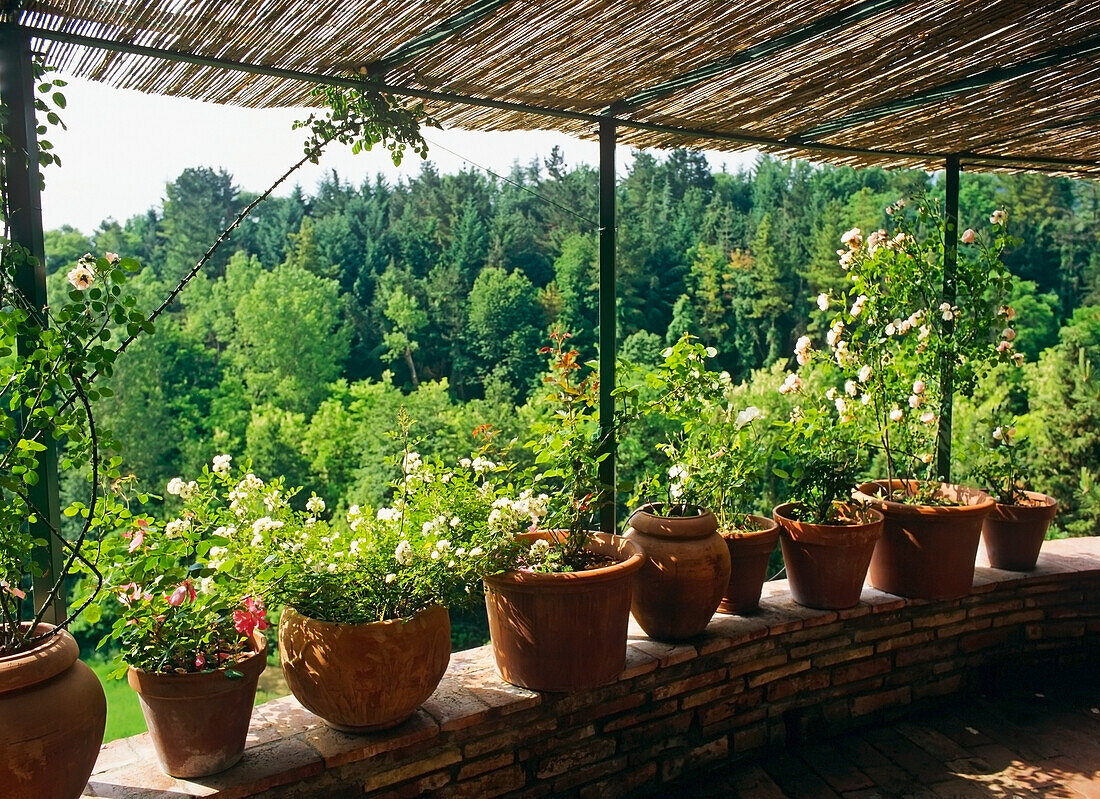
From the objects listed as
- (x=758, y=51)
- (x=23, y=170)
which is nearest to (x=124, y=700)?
→ (x=23, y=170)

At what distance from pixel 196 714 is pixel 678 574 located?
1.52 m

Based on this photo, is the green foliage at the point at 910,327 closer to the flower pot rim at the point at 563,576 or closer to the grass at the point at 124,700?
the flower pot rim at the point at 563,576

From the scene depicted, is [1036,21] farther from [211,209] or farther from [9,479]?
[211,209]

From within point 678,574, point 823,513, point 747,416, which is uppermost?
point 747,416

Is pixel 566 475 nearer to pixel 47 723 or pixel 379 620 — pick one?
pixel 379 620

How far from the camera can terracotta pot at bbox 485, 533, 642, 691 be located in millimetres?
2654

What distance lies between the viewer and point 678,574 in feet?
9.76

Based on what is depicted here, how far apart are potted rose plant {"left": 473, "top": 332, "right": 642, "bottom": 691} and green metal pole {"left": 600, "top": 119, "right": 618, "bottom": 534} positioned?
0.21 meters

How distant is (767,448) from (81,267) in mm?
2421

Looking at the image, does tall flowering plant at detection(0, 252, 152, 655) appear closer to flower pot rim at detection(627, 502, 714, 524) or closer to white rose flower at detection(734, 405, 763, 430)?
flower pot rim at detection(627, 502, 714, 524)

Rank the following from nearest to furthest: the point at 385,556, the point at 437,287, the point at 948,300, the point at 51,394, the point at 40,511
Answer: the point at 51,394 < the point at 40,511 < the point at 385,556 < the point at 948,300 < the point at 437,287

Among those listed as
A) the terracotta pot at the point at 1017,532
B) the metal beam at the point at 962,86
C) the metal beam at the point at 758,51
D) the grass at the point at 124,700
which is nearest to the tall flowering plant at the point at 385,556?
the metal beam at the point at 758,51

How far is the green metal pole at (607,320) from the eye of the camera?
3168 millimetres

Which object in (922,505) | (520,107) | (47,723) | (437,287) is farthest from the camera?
(437,287)
